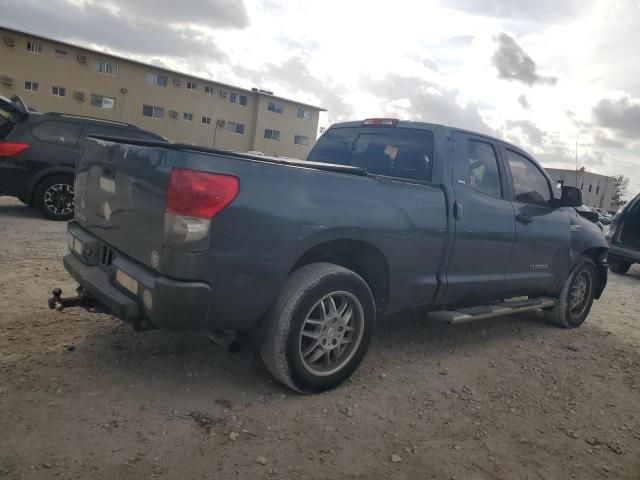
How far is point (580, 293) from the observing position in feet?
19.3

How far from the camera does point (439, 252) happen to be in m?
3.93

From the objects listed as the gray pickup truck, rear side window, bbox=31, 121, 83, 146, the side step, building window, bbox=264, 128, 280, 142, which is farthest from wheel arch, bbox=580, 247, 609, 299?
building window, bbox=264, 128, 280, 142

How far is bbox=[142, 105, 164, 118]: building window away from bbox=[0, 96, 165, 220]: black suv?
3000 cm

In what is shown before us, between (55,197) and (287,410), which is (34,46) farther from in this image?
(287,410)

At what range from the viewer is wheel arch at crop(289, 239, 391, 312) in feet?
11.3

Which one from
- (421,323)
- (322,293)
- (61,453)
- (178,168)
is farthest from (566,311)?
(61,453)

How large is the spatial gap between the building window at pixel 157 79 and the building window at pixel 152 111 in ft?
5.45

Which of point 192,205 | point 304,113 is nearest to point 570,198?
point 192,205

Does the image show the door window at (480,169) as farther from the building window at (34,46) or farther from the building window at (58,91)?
the building window at (34,46)

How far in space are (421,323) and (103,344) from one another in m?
2.96

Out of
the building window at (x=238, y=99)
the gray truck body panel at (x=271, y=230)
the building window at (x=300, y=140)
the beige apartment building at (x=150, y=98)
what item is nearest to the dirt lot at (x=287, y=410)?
the gray truck body panel at (x=271, y=230)

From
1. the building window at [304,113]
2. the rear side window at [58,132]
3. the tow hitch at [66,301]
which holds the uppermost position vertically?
the building window at [304,113]

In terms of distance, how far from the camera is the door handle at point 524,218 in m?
4.71

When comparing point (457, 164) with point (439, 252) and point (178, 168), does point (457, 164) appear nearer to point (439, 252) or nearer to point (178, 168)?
point (439, 252)
